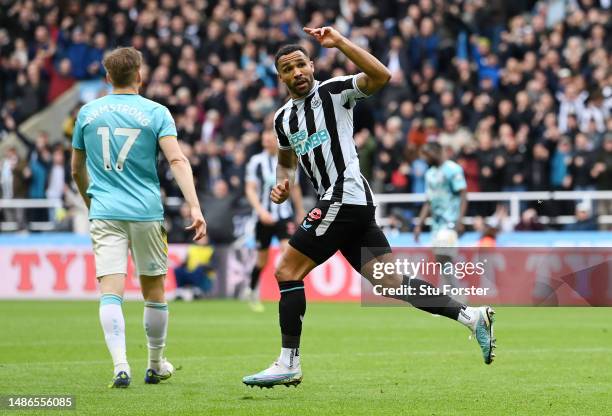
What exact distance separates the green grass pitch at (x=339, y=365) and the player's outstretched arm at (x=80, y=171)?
1456mm

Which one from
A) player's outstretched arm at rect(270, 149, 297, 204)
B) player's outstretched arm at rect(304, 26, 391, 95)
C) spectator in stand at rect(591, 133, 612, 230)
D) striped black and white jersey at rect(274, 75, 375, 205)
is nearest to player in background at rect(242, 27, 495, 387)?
striped black and white jersey at rect(274, 75, 375, 205)

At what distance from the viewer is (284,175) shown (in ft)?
30.7

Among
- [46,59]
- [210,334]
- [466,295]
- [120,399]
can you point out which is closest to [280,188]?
[120,399]

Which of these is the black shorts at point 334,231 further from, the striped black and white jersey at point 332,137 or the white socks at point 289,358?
the white socks at point 289,358

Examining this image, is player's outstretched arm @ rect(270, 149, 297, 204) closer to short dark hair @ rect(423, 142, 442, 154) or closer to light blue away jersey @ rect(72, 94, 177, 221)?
light blue away jersey @ rect(72, 94, 177, 221)

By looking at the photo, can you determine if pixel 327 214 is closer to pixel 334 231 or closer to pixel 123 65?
pixel 334 231

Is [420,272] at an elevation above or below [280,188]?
below

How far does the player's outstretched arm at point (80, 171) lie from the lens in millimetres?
9188

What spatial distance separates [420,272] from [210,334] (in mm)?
3077

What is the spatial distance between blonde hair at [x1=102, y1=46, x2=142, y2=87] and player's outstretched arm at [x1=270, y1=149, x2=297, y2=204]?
1.23 metres

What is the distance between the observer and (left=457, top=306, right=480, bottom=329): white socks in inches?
348

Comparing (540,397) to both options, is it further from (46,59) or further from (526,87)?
(46,59)

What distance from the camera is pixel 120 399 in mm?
8266

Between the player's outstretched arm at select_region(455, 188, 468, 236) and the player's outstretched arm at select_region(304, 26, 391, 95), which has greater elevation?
the player's outstretched arm at select_region(304, 26, 391, 95)
